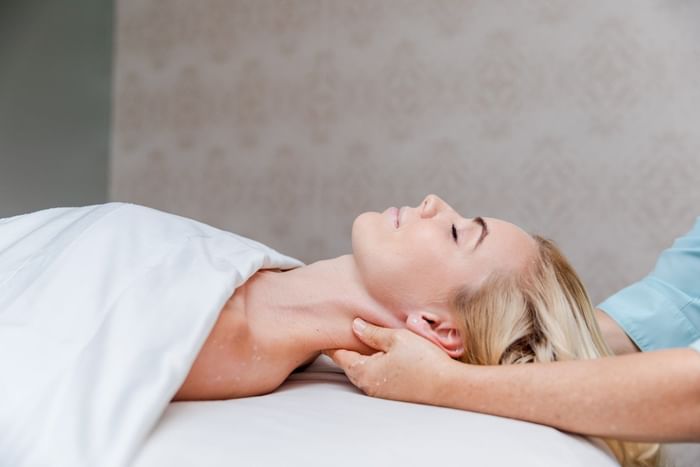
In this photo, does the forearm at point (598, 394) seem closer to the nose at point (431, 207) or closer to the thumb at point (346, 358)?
the thumb at point (346, 358)

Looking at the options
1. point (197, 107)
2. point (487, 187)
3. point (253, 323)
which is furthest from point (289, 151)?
point (253, 323)

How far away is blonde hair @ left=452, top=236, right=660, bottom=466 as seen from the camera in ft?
4.17

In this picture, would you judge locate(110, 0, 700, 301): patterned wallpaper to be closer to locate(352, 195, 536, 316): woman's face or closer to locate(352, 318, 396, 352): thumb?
locate(352, 195, 536, 316): woman's face

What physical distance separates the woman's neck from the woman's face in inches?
1.1

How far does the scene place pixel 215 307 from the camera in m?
1.09

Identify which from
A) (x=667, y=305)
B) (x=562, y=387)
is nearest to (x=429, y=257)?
(x=562, y=387)

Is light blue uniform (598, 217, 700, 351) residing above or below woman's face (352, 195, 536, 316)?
below

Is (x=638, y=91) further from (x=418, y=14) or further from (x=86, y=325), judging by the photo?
(x=86, y=325)

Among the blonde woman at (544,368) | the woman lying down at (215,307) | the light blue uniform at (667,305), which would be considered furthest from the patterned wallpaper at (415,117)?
the woman lying down at (215,307)

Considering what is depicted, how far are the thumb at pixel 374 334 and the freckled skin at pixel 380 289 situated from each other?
Answer: 0.02m

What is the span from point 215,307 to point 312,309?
0.27 m

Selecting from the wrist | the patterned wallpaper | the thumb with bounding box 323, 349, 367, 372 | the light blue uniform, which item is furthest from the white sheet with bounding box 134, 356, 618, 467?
the patterned wallpaper

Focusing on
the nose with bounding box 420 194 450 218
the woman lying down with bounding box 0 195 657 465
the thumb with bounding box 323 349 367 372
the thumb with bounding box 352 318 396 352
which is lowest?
the thumb with bounding box 323 349 367 372

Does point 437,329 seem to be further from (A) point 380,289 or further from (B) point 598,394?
(B) point 598,394
